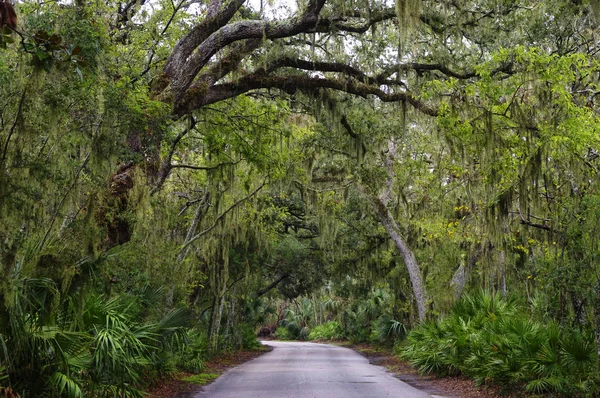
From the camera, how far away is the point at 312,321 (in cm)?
5675

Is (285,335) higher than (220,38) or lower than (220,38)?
lower

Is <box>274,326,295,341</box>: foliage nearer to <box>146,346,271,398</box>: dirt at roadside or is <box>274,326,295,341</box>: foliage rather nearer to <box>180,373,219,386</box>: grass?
<box>146,346,271,398</box>: dirt at roadside

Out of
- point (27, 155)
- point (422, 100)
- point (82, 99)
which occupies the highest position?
point (422, 100)

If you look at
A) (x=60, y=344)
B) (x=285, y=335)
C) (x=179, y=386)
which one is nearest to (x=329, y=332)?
(x=285, y=335)

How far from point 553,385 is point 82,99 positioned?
8.15m

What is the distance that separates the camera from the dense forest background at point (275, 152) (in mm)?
6918

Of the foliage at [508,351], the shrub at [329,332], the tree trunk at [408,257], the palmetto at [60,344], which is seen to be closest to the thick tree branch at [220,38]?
the palmetto at [60,344]

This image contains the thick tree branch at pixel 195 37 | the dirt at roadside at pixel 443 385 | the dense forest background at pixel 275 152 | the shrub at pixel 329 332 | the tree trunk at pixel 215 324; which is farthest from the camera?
the shrub at pixel 329 332

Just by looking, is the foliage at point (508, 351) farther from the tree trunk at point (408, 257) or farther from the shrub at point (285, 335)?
the shrub at point (285, 335)

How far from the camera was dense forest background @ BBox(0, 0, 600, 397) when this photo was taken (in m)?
6.92

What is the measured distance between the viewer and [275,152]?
1459 cm

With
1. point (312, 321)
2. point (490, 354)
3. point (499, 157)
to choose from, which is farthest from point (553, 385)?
point (312, 321)

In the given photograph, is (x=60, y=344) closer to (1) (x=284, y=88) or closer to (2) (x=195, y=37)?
(2) (x=195, y=37)

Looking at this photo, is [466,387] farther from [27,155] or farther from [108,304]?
[27,155]
